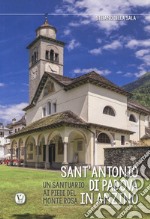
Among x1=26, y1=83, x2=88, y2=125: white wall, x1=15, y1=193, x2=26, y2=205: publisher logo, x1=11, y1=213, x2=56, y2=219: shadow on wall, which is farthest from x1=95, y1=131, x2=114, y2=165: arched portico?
x1=11, y1=213, x2=56, y2=219: shadow on wall

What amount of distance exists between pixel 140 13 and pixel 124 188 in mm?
4288

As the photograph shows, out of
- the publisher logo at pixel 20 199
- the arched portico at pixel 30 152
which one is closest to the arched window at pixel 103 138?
the arched portico at pixel 30 152

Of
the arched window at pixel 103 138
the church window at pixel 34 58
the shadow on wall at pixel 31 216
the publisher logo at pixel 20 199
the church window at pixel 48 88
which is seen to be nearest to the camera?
the shadow on wall at pixel 31 216

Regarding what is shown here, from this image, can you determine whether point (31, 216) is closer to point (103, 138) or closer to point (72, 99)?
point (103, 138)

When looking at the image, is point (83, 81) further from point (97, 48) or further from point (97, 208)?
point (97, 208)

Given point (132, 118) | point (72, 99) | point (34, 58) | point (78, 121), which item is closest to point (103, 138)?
point (78, 121)

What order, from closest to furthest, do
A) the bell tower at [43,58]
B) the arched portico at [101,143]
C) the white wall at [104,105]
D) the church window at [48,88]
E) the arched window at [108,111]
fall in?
1. the arched portico at [101,143]
2. the white wall at [104,105]
3. the arched window at [108,111]
4. the church window at [48,88]
5. the bell tower at [43,58]

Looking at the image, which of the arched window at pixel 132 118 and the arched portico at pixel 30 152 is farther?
the arched window at pixel 132 118

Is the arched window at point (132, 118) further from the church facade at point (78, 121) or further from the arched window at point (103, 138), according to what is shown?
the arched window at point (103, 138)

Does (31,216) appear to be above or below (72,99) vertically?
below

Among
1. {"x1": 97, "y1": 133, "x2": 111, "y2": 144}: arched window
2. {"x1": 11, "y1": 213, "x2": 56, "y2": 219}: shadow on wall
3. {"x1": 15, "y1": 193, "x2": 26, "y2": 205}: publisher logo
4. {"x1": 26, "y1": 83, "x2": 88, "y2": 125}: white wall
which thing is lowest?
{"x1": 11, "y1": 213, "x2": 56, "y2": 219}: shadow on wall

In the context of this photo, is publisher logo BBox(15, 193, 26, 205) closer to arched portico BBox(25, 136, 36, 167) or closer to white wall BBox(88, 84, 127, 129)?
white wall BBox(88, 84, 127, 129)

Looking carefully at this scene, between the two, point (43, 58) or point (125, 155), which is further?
point (43, 58)

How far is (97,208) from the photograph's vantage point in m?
A: 6.53
